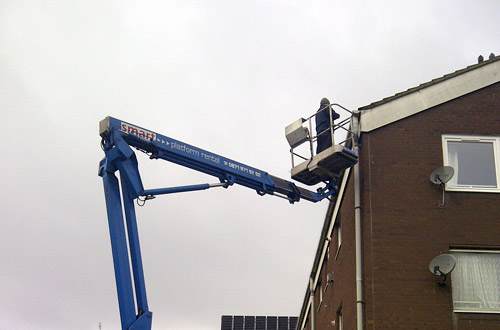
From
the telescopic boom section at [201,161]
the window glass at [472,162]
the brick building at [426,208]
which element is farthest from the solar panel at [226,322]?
the window glass at [472,162]

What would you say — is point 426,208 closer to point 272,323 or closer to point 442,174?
point 442,174

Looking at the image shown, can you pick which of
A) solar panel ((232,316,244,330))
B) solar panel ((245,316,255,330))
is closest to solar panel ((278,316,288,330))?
solar panel ((245,316,255,330))

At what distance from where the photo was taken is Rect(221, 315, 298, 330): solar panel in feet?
141

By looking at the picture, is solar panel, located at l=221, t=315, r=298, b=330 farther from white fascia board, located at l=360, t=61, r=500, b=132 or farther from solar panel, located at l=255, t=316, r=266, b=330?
white fascia board, located at l=360, t=61, r=500, b=132

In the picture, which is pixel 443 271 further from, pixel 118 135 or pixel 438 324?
pixel 118 135

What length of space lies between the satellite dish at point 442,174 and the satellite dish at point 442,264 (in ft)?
5.90

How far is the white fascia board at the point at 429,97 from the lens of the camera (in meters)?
18.8

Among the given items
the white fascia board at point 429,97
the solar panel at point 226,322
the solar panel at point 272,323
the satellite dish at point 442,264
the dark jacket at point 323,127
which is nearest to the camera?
the satellite dish at point 442,264

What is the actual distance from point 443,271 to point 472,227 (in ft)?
4.99

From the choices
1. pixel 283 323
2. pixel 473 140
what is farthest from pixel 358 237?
pixel 283 323

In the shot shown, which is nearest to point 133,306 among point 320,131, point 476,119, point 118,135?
point 118,135

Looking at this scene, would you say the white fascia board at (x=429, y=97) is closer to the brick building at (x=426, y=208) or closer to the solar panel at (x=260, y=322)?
the brick building at (x=426, y=208)

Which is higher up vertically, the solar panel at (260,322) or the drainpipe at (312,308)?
the solar panel at (260,322)

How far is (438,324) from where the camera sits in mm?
17016
